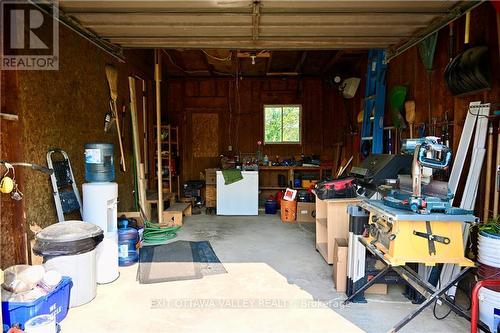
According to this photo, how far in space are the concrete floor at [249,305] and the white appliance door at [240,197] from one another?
2.43m

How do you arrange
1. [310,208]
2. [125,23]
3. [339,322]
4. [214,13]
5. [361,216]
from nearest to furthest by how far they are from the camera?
[339,322] < [361,216] < [214,13] < [125,23] < [310,208]

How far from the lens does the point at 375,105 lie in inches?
202

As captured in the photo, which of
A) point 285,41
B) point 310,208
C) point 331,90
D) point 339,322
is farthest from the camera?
point 331,90

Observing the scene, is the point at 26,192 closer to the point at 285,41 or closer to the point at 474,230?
the point at 285,41

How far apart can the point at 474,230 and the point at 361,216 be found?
1.01 metres

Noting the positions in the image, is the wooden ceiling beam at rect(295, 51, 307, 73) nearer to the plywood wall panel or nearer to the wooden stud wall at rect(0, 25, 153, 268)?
the plywood wall panel

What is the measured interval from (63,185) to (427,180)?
3292 mm

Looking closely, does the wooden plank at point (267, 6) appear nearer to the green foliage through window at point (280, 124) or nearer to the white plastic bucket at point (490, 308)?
the white plastic bucket at point (490, 308)


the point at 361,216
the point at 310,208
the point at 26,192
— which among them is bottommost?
the point at 310,208

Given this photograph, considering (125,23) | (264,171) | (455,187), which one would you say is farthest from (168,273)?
(264,171)

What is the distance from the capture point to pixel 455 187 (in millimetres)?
3068

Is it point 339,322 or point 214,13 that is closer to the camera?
point 339,322

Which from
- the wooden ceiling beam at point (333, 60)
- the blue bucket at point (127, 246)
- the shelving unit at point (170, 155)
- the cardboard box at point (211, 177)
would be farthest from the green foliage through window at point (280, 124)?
the blue bucket at point (127, 246)

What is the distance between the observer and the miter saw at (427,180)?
2201mm
